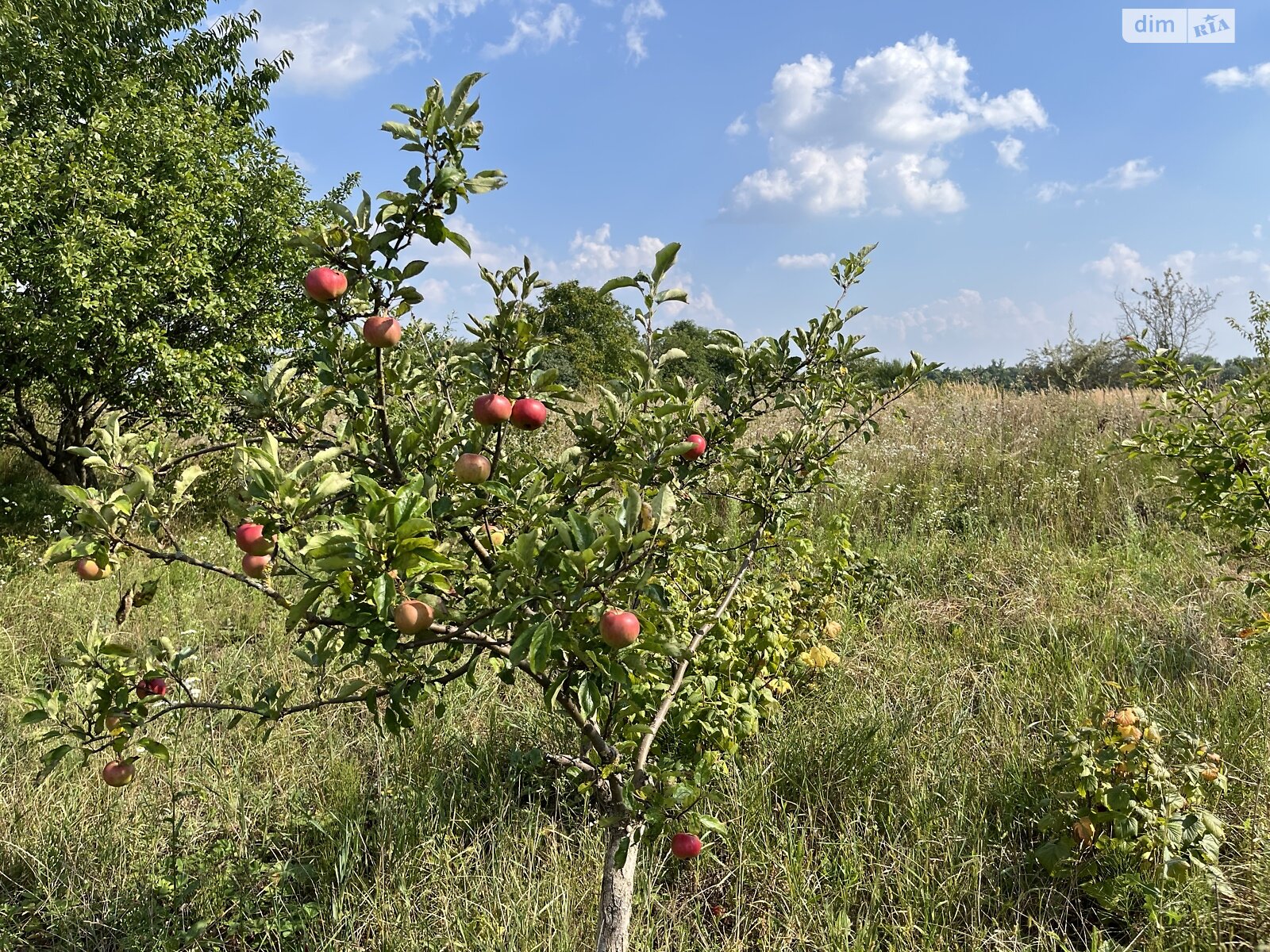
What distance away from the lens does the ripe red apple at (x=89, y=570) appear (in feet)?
3.76

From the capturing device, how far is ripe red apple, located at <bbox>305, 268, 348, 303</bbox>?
1.15m

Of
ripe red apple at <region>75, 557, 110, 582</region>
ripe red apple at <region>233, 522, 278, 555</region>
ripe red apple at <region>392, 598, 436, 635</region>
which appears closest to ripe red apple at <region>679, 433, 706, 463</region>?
ripe red apple at <region>392, 598, 436, 635</region>

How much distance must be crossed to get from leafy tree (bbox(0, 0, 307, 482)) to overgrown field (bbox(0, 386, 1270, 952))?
7.04 feet

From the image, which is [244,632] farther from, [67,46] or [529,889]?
[67,46]

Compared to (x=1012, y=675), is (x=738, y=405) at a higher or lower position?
higher

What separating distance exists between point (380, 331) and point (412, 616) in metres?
0.47

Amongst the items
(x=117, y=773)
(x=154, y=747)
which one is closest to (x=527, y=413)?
(x=154, y=747)

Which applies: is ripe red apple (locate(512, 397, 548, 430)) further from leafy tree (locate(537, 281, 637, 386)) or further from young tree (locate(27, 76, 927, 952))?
leafy tree (locate(537, 281, 637, 386))

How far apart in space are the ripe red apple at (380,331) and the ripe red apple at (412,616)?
422 millimetres

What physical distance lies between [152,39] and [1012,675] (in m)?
8.55

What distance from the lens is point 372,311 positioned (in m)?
1.27

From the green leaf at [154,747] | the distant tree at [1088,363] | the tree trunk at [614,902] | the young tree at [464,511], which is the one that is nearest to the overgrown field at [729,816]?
the tree trunk at [614,902]

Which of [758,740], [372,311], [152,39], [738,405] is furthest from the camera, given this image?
[152,39]

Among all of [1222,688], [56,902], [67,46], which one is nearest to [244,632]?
[56,902]
